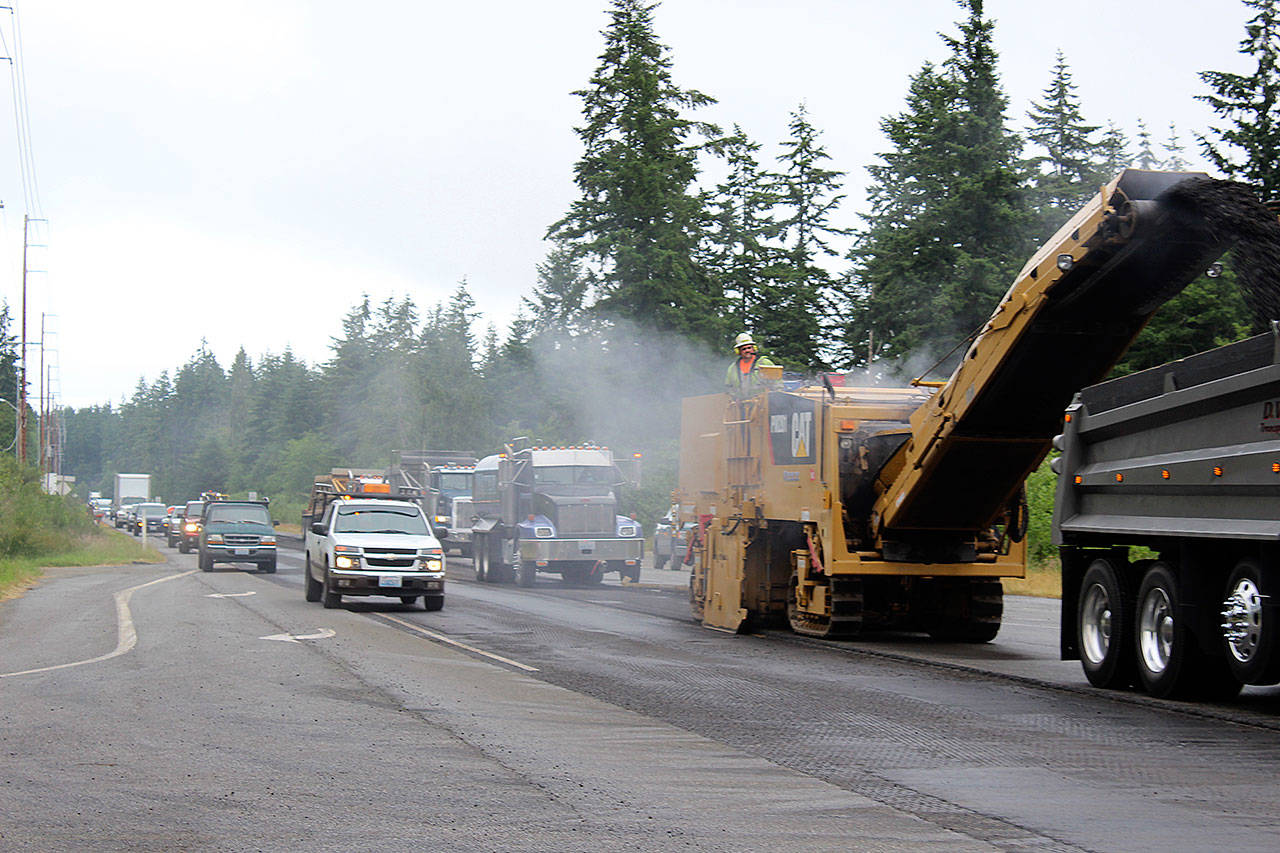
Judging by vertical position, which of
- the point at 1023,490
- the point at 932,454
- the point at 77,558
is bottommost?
the point at 77,558

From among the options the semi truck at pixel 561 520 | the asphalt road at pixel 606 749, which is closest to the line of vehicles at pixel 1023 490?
the asphalt road at pixel 606 749

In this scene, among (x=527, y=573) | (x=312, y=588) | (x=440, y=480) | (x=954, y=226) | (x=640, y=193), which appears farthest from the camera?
(x=640, y=193)

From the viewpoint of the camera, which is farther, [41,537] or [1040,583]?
[41,537]

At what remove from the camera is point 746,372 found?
61.4 feet

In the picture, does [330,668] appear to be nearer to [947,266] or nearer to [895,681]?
[895,681]

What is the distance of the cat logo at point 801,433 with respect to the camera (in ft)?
55.0

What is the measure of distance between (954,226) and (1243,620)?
40627mm

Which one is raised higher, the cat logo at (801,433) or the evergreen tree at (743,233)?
the evergreen tree at (743,233)

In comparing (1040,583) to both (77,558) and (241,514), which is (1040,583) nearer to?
(241,514)

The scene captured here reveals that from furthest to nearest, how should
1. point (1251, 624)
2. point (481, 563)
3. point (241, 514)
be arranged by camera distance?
1. point (241, 514)
2. point (481, 563)
3. point (1251, 624)

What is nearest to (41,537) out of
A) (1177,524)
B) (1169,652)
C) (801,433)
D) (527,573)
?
(527,573)

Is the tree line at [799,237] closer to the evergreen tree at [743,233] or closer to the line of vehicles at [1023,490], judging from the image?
the evergreen tree at [743,233]

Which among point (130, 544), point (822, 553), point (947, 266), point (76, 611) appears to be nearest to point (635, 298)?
point (947, 266)

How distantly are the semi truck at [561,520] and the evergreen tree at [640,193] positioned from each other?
85.1ft
